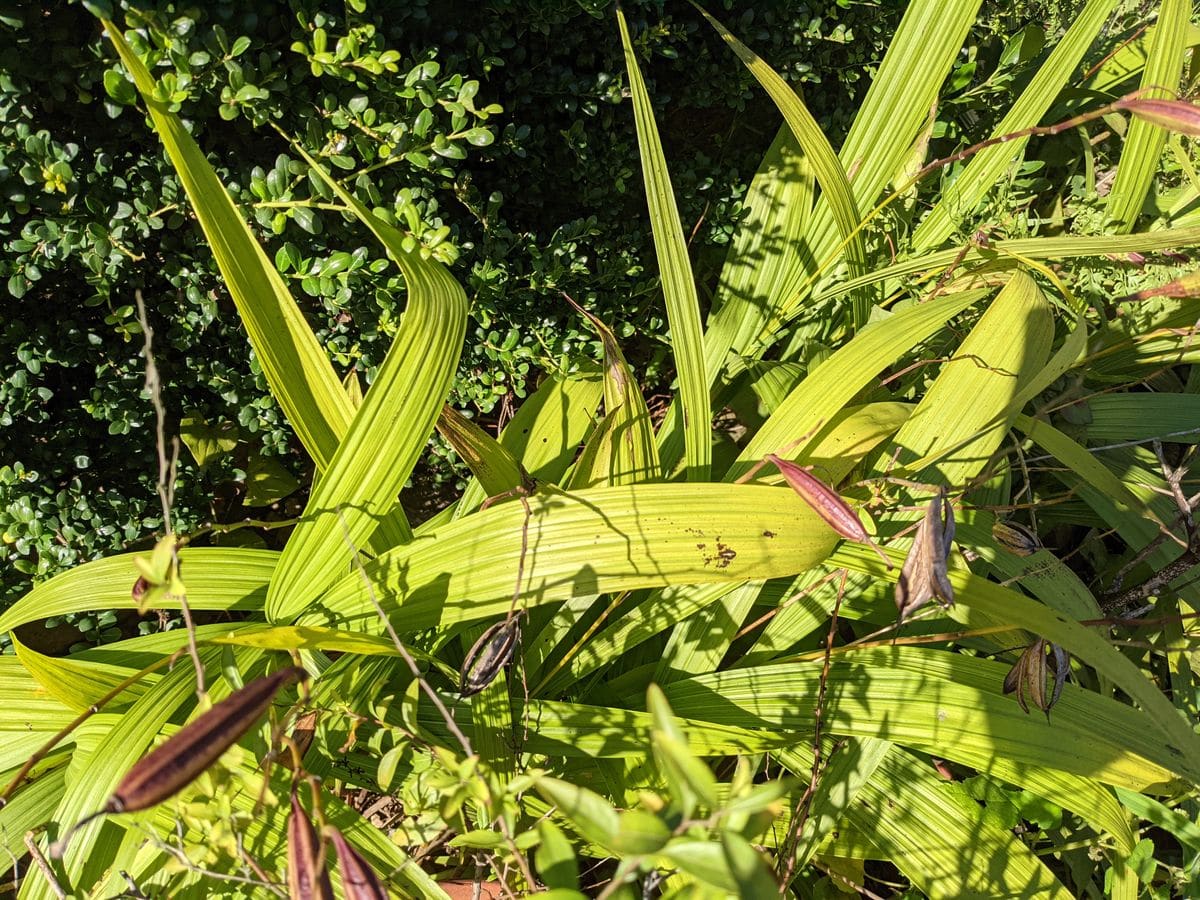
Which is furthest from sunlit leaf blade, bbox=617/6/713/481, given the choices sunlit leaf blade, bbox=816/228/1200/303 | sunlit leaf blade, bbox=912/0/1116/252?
sunlit leaf blade, bbox=912/0/1116/252

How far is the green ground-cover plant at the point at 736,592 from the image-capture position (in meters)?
0.94

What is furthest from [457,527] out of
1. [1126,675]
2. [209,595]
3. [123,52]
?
[1126,675]

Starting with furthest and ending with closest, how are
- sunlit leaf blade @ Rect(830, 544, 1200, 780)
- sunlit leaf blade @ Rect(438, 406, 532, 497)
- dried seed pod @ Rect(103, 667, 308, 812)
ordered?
sunlit leaf blade @ Rect(438, 406, 532, 497) < sunlit leaf blade @ Rect(830, 544, 1200, 780) < dried seed pod @ Rect(103, 667, 308, 812)

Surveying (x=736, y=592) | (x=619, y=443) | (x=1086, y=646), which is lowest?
(x=736, y=592)

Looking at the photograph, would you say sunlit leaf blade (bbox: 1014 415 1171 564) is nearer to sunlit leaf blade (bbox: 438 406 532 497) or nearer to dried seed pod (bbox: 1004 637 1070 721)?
dried seed pod (bbox: 1004 637 1070 721)

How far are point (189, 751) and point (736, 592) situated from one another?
2.89 feet

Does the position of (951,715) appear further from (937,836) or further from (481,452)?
(481,452)

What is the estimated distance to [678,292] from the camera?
125 cm

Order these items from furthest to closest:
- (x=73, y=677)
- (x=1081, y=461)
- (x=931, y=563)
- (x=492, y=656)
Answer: (x=1081, y=461), (x=73, y=677), (x=492, y=656), (x=931, y=563)

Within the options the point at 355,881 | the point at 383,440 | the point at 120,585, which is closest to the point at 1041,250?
the point at 383,440

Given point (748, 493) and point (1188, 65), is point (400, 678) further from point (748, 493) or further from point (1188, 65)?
point (1188, 65)

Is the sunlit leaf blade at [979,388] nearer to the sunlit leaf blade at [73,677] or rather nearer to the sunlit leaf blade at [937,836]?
the sunlit leaf blade at [937,836]

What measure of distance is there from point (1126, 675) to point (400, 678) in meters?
0.97

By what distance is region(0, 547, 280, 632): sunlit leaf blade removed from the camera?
1.11 metres
